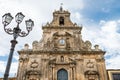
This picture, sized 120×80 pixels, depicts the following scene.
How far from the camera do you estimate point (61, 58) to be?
23531mm

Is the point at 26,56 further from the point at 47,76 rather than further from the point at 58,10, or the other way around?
the point at 58,10

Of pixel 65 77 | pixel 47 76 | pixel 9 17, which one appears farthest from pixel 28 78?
pixel 9 17

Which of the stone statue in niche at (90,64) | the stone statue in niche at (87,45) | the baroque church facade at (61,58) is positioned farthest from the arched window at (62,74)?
the stone statue in niche at (87,45)

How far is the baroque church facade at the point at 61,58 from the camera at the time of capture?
22.3 m

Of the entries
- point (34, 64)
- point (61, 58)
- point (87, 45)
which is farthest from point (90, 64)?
point (34, 64)

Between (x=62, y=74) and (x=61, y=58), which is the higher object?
(x=61, y=58)

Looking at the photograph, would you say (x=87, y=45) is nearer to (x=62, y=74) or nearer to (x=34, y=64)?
(x=62, y=74)

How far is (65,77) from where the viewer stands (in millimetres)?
22391

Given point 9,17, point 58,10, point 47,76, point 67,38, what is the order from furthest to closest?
point 58,10
point 67,38
point 47,76
point 9,17

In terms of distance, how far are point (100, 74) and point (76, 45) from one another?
4.71 meters

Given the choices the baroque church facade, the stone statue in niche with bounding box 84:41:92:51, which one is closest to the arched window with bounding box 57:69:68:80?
the baroque church facade

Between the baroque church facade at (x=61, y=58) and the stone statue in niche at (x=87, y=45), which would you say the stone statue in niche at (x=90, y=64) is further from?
the stone statue in niche at (x=87, y=45)

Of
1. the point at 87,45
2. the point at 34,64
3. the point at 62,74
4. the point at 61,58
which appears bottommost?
the point at 62,74

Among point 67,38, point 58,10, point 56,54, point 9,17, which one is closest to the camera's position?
point 9,17
